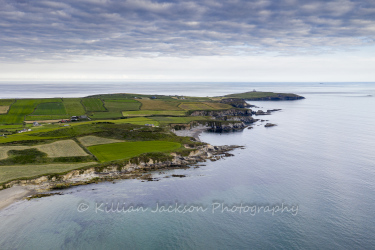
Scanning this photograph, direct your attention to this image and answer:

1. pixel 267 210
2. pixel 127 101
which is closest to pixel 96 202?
pixel 267 210

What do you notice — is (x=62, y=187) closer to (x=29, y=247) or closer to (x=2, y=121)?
(x=29, y=247)

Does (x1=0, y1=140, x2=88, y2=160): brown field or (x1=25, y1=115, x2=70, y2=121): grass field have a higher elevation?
(x1=25, y1=115, x2=70, y2=121): grass field

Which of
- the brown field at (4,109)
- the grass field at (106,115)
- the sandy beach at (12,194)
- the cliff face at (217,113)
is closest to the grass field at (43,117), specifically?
the grass field at (106,115)

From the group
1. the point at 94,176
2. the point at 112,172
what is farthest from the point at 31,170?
the point at 112,172

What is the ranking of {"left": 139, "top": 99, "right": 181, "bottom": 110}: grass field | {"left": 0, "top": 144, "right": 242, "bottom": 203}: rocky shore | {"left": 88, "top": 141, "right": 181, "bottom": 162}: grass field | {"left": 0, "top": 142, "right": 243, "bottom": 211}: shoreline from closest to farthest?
{"left": 0, "top": 142, "right": 243, "bottom": 211}: shoreline
{"left": 0, "top": 144, "right": 242, "bottom": 203}: rocky shore
{"left": 88, "top": 141, "right": 181, "bottom": 162}: grass field
{"left": 139, "top": 99, "right": 181, "bottom": 110}: grass field

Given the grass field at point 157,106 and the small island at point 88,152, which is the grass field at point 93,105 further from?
the small island at point 88,152

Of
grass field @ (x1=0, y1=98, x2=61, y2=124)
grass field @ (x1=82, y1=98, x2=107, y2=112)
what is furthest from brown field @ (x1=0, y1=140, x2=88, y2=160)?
grass field @ (x1=82, y1=98, x2=107, y2=112)

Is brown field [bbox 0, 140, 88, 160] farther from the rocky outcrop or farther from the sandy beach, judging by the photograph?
the sandy beach
